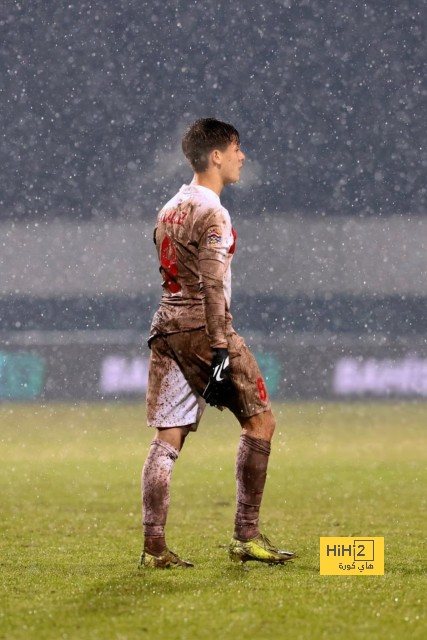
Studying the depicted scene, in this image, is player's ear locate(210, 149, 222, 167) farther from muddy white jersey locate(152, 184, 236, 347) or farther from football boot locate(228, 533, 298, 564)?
football boot locate(228, 533, 298, 564)

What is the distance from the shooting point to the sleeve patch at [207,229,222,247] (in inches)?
142

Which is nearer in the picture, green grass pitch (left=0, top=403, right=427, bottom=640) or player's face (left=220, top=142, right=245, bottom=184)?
green grass pitch (left=0, top=403, right=427, bottom=640)

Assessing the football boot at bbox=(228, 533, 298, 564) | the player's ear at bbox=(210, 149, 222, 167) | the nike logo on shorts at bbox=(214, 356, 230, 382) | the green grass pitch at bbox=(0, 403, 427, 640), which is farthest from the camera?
the player's ear at bbox=(210, 149, 222, 167)

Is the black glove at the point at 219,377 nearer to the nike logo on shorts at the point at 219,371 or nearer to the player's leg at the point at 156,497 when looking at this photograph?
the nike logo on shorts at the point at 219,371

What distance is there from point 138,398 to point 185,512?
1753 centimetres

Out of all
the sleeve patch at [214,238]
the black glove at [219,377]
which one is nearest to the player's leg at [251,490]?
the black glove at [219,377]

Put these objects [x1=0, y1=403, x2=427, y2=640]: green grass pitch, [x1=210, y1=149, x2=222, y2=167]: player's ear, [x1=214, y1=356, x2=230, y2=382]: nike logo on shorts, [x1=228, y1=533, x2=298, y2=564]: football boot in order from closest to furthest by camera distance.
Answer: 1. [x1=0, y1=403, x2=427, y2=640]: green grass pitch
2. [x1=214, y1=356, x2=230, y2=382]: nike logo on shorts
3. [x1=228, y1=533, x2=298, y2=564]: football boot
4. [x1=210, y1=149, x2=222, y2=167]: player's ear

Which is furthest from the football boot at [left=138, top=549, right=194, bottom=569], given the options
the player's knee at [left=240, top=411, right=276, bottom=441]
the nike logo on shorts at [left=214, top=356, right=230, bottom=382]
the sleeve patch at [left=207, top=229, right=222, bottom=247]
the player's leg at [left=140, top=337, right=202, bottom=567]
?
the sleeve patch at [left=207, top=229, right=222, bottom=247]

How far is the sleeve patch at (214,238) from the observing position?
3609 millimetres

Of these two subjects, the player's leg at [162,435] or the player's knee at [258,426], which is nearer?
the player's leg at [162,435]

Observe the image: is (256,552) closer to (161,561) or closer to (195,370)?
(161,561)

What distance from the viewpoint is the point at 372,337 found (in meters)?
59.6

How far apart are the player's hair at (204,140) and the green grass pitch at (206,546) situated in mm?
1793

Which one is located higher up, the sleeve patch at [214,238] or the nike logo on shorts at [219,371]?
the sleeve patch at [214,238]
